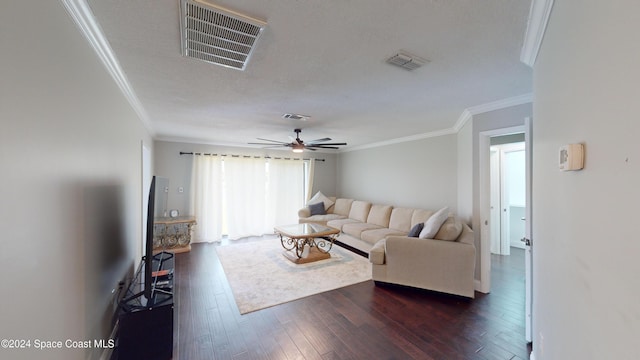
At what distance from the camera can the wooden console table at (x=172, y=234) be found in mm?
4805

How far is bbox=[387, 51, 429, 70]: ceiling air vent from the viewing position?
1.82 m

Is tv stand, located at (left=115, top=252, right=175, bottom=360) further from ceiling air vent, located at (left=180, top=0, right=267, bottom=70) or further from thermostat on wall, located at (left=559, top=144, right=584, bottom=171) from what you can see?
thermostat on wall, located at (left=559, top=144, right=584, bottom=171)

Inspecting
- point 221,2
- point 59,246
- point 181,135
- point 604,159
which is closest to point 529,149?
point 604,159

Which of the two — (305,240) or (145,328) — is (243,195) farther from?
(145,328)

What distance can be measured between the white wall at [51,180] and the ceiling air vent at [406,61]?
196 cm

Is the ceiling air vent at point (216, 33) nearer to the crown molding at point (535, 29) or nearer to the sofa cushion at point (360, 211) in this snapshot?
the crown molding at point (535, 29)

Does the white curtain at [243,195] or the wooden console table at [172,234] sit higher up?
the white curtain at [243,195]

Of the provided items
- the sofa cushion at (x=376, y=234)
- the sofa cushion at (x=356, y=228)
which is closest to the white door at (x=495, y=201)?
the sofa cushion at (x=376, y=234)

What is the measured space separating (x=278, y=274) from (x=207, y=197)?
3.01 metres

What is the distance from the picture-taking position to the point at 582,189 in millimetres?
916

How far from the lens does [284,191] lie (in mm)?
6680

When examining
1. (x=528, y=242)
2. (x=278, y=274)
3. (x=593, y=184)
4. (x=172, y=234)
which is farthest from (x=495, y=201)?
(x=172, y=234)

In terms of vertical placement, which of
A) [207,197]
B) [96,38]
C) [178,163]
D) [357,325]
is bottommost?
[357,325]

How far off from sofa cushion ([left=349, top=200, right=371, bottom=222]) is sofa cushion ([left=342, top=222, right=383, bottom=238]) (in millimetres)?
343
